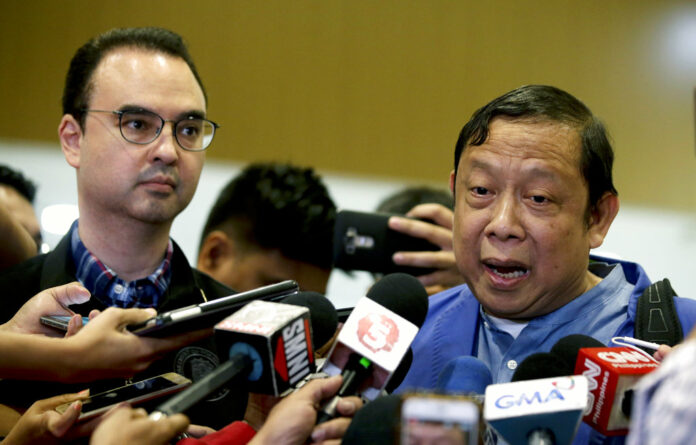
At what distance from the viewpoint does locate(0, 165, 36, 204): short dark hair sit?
10.5 ft

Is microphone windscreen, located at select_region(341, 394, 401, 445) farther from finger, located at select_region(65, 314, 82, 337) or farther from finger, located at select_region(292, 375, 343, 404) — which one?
finger, located at select_region(65, 314, 82, 337)

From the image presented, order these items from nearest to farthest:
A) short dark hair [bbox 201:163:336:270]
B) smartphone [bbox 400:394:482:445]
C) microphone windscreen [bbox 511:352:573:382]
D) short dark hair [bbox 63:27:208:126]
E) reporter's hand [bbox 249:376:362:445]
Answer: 1. smartphone [bbox 400:394:482:445]
2. reporter's hand [bbox 249:376:362:445]
3. microphone windscreen [bbox 511:352:573:382]
4. short dark hair [bbox 63:27:208:126]
5. short dark hair [bbox 201:163:336:270]

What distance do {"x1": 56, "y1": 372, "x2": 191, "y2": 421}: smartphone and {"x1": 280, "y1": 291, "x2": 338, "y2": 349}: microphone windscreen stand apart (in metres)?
0.24

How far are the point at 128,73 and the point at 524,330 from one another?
1.30 metres

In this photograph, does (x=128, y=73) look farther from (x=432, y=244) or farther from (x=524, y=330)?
(x=524, y=330)

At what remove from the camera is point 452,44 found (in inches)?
145

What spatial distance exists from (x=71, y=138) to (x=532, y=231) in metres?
1.38

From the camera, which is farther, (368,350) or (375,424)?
(368,350)

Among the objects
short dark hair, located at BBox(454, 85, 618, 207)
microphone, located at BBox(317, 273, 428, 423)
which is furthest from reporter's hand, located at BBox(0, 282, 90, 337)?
short dark hair, located at BBox(454, 85, 618, 207)

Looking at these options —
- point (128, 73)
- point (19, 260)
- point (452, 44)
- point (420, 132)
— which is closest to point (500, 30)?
point (452, 44)

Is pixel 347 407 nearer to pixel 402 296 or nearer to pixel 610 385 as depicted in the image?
pixel 402 296

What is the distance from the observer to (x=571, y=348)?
3.87 ft

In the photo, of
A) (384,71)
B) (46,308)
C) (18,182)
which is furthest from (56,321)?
(384,71)

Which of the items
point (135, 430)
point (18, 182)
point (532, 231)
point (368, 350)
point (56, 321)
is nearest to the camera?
point (135, 430)
